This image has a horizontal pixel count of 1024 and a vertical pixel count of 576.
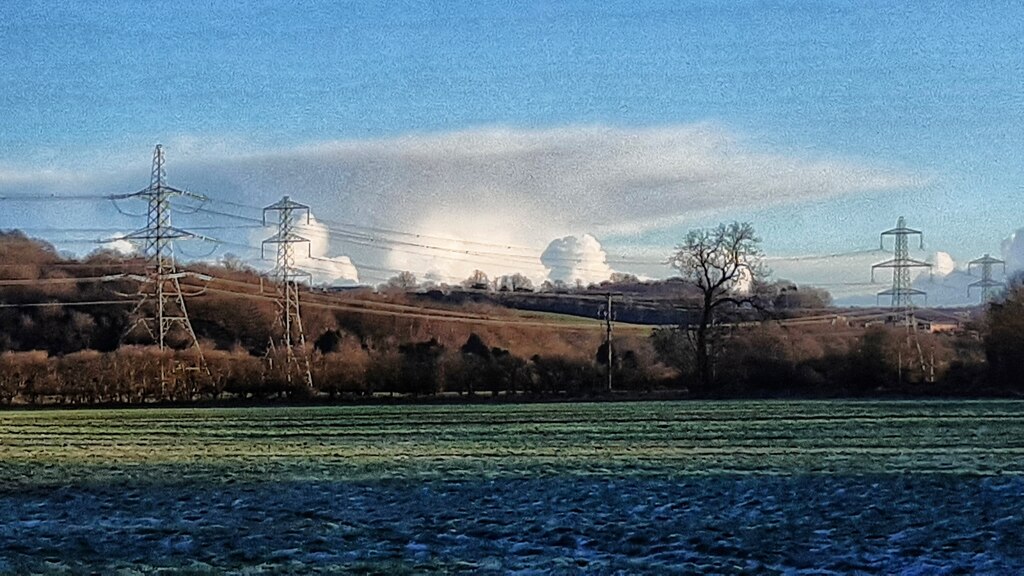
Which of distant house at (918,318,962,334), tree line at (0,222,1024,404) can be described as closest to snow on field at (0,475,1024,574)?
tree line at (0,222,1024,404)

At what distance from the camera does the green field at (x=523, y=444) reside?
20.4 metres

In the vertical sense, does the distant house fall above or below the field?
above

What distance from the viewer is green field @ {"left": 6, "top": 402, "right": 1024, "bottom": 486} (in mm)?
20375

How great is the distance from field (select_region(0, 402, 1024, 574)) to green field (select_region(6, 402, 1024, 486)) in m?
0.16

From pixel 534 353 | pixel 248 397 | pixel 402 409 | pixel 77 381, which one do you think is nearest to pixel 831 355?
pixel 534 353

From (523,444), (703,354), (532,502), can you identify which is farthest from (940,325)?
(532,502)

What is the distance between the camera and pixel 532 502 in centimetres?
1587

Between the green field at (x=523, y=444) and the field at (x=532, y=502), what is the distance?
0.16m

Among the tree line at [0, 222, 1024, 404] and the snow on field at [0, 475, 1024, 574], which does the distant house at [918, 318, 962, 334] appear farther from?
the snow on field at [0, 475, 1024, 574]

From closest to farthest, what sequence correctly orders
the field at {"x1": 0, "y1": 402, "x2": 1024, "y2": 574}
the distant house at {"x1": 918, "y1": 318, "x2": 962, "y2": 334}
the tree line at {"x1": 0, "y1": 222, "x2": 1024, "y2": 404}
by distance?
the field at {"x1": 0, "y1": 402, "x2": 1024, "y2": 574} → the tree line at {"x1": 0, "y1": 222, "x2": 1024, "y2": 404} → the distant house at {"x1": 918, "y1": 318, "x2": 962, "y2": 334}

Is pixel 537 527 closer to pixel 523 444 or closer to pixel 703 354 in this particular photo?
pixel 523 444

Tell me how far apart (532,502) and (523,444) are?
11194 mm

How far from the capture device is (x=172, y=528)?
14.1 meters

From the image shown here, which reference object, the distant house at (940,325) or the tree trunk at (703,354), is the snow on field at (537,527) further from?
the distant house at (940,325)
